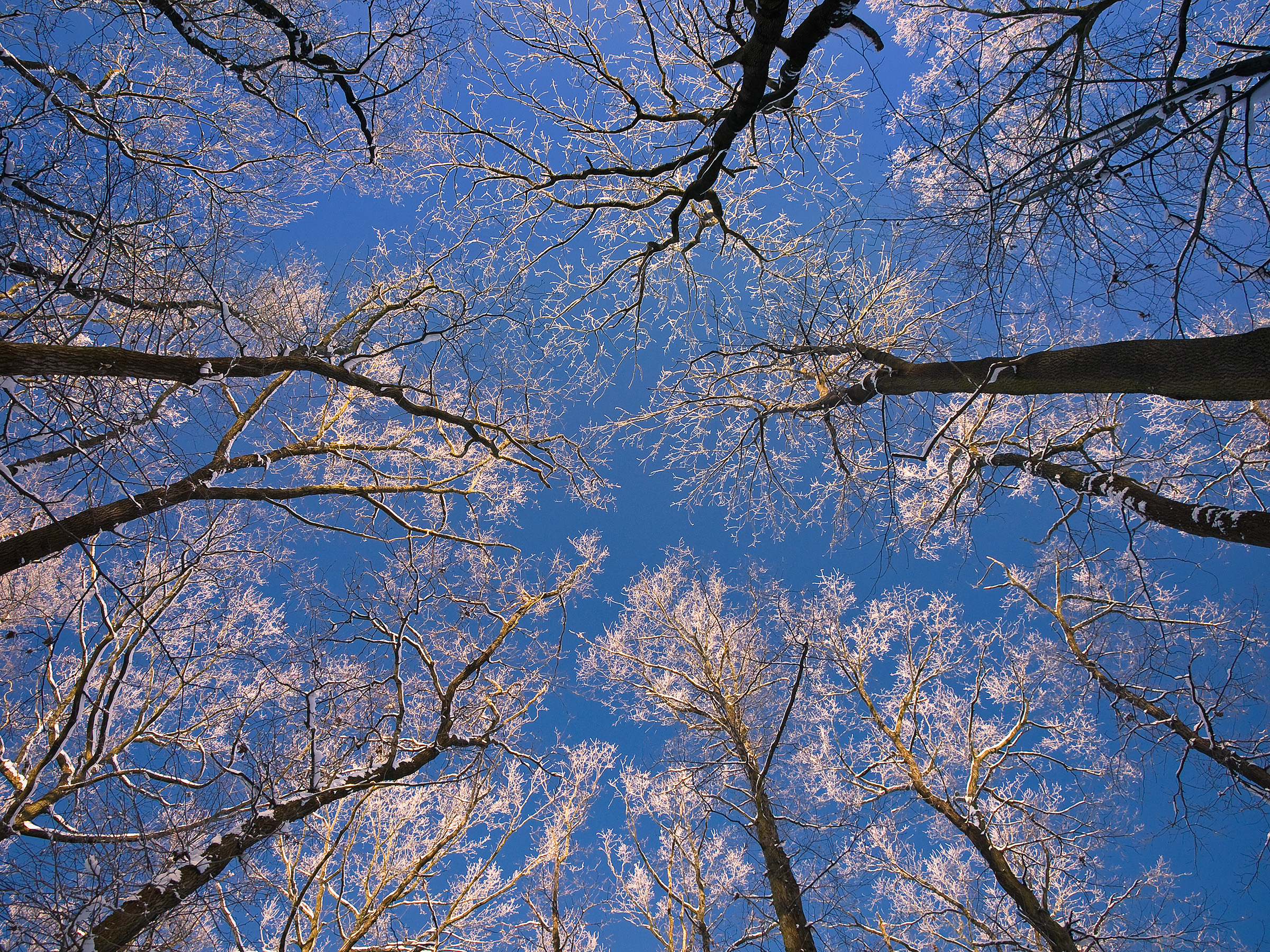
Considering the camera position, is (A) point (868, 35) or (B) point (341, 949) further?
(B) point (341, 949)

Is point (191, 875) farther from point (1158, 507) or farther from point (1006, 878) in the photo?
point (1158, 507)

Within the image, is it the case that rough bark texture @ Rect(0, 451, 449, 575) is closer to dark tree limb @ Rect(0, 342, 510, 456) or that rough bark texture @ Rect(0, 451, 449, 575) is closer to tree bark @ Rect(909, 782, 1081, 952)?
dark tree limb @ Rect(0, 342, 510, 456)

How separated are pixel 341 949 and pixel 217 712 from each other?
8.77 ft

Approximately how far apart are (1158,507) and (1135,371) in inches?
82.3

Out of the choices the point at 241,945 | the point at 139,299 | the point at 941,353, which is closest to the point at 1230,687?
the point at 941,353

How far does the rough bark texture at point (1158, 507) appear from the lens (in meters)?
4.05

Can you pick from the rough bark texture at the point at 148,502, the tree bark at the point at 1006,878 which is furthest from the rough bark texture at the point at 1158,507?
the rough bark texture at the point at 148,502

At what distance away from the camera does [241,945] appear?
14.1 feet

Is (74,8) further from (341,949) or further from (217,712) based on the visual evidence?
(341,949)

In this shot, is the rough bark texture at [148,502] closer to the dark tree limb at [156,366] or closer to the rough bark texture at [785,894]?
the dark tree limb at [156,366]

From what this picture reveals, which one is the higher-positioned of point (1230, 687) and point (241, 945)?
point (1230, 687)

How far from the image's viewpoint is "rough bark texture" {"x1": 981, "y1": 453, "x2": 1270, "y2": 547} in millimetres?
4051

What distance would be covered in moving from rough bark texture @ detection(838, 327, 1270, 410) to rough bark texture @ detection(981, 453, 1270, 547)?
4.65ft

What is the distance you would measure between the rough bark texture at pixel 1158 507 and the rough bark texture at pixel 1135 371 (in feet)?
4.65
